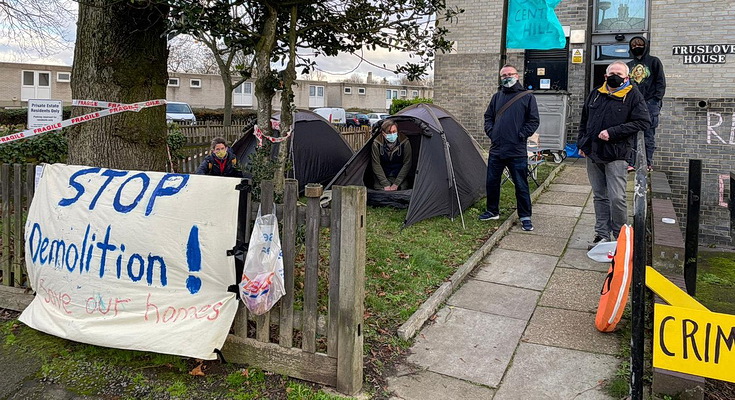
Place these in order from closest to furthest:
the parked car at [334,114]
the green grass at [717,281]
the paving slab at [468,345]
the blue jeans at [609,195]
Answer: the paving slab at [468,345]
the blue jeans at [609,195]
the green grass at [717,281]
the parked car at [334,114]

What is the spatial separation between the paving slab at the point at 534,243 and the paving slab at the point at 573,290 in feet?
2.05

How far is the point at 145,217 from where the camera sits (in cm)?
370

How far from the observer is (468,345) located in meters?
3.99

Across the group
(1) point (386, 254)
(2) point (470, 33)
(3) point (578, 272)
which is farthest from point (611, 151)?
(2) point (470, 33)

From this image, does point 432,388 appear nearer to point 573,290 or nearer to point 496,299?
point 496,299

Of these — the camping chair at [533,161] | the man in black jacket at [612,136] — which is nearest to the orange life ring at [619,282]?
the man in black jacket at [612,136]

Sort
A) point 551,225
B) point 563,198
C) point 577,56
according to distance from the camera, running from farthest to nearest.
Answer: point 577,56 < point 563,198 < point 551,225

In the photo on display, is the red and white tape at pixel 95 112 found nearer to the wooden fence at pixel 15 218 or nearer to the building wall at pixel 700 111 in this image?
the wooden fence at pixel 15 218

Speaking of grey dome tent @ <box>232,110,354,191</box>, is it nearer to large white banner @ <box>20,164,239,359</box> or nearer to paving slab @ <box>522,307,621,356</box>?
large white banner @ <box>20,164,239,359</box>

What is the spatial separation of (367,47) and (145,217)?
3069mm

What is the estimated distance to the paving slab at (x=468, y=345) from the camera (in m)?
3.63

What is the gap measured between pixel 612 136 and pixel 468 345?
279cm

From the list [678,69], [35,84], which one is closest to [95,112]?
[678,69]

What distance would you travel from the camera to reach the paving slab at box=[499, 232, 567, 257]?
243 inches
